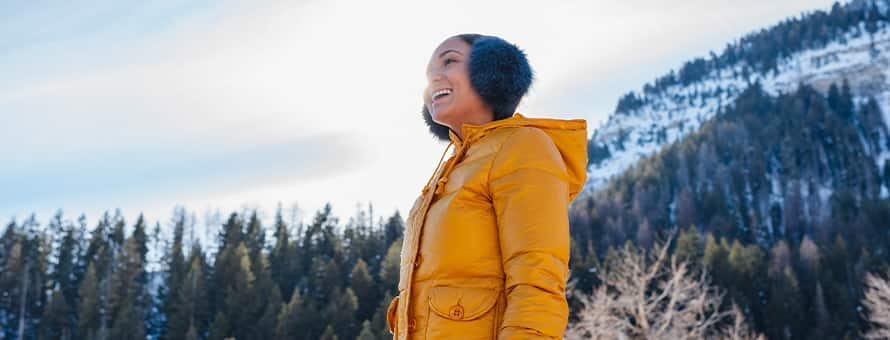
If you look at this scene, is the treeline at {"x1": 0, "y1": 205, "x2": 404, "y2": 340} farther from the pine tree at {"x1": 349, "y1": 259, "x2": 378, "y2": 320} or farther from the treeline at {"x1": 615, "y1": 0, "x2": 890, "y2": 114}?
the treeline at {"x1": 615, "y1": 0, "x2": 890, "y2": 114}

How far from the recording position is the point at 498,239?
174 cm

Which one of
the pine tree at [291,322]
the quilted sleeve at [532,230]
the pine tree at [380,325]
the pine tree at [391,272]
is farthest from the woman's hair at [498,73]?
the pine tree at [291,322]

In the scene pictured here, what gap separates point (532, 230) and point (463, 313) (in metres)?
0.25

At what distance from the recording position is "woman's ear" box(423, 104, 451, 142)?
2398 millimetres

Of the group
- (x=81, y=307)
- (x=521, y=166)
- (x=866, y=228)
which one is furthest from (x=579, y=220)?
(x=521, y=166)

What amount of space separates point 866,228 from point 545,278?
70.1m

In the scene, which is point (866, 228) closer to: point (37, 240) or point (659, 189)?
point (659, 189)

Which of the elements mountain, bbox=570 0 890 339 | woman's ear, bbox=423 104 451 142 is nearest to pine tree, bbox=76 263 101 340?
mountain, bbox=570 0 890 339

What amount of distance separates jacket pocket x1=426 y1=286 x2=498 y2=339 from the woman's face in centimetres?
58

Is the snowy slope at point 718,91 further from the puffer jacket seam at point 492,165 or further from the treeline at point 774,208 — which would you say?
the puffer jacket seam at point 492,165

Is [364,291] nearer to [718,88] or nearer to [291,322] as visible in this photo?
[291,322]

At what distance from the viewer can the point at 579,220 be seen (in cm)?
6475

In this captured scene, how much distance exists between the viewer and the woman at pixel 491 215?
5.26ft

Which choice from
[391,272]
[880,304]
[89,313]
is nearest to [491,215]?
[880,304]
